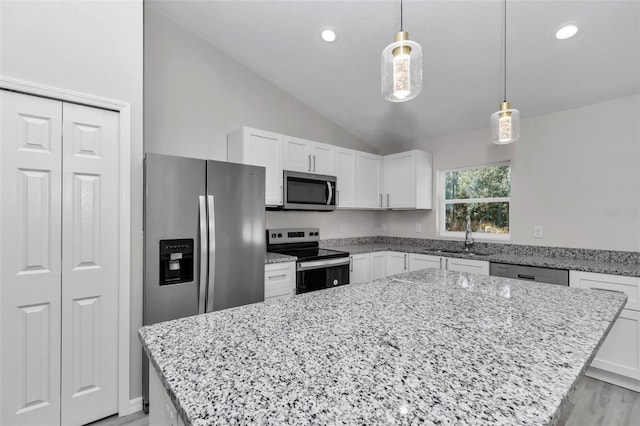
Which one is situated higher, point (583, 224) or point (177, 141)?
point (177, 141)

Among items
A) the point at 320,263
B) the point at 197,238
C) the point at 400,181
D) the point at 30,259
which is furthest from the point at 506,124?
the point at 30,259

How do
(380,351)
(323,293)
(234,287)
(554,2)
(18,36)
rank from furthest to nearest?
(234,287) < (554,2) < (18,36) < (323,293) < (380,351)

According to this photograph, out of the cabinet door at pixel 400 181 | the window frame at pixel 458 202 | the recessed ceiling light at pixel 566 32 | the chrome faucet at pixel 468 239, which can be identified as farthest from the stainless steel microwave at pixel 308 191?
the recessed ceiling light at pixel 566 32

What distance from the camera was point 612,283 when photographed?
2.29 m

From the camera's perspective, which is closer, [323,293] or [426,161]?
[323,293]

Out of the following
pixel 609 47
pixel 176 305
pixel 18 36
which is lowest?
pixel 176 305

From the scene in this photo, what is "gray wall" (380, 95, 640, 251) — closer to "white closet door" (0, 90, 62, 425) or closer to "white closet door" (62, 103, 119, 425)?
"white closet door" (62, 103, 119, 425)

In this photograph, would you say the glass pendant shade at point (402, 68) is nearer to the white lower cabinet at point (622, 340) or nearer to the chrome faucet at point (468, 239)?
the white lower cabinet at point (622, 340)

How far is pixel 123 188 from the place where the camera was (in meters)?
1.96

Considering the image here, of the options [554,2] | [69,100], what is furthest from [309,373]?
[554,2]

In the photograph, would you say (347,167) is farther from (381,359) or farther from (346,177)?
(381,359)

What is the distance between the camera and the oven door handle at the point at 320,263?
2.81 m

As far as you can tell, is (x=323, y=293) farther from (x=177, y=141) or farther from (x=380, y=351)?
(x=177, y=141)

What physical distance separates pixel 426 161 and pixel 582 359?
339 cm
